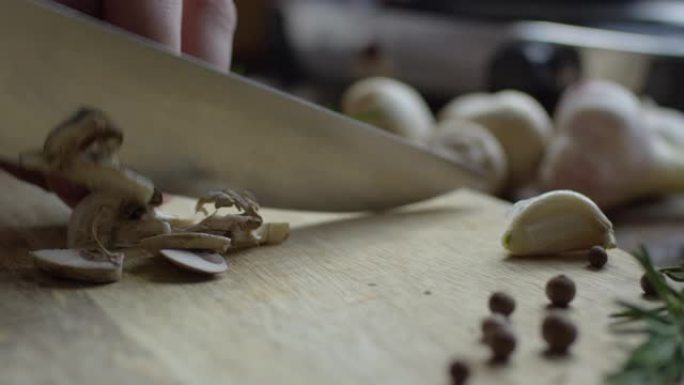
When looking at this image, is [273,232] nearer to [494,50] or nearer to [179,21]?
[179,21]

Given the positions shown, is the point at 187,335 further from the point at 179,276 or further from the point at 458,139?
the point at 458,139

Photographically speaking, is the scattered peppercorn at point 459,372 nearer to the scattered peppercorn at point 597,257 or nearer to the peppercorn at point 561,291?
the peppercorn at point 561,291

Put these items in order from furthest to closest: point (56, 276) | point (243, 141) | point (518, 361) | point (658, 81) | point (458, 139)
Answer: point (658, 81), point (458, 139), point (243, 141), point (56, 276), point (518, 361)

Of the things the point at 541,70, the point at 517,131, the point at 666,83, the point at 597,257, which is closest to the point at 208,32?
the point at 597,257


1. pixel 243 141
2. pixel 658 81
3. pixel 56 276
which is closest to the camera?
pixel 56 276

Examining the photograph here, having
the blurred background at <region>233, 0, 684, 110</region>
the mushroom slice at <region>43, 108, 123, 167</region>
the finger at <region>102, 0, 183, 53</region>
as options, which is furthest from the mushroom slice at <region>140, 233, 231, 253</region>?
the blurred background at <region>233, 0, 684, 110</region>

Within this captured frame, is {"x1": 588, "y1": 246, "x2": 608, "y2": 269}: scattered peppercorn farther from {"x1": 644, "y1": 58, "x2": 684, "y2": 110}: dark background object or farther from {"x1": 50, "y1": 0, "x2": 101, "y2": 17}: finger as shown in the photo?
{"x1": 644, "y1": 58, "x2": 684, "y2": 110}: dark background object

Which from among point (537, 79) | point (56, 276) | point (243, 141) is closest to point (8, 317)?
point (56, 276)
